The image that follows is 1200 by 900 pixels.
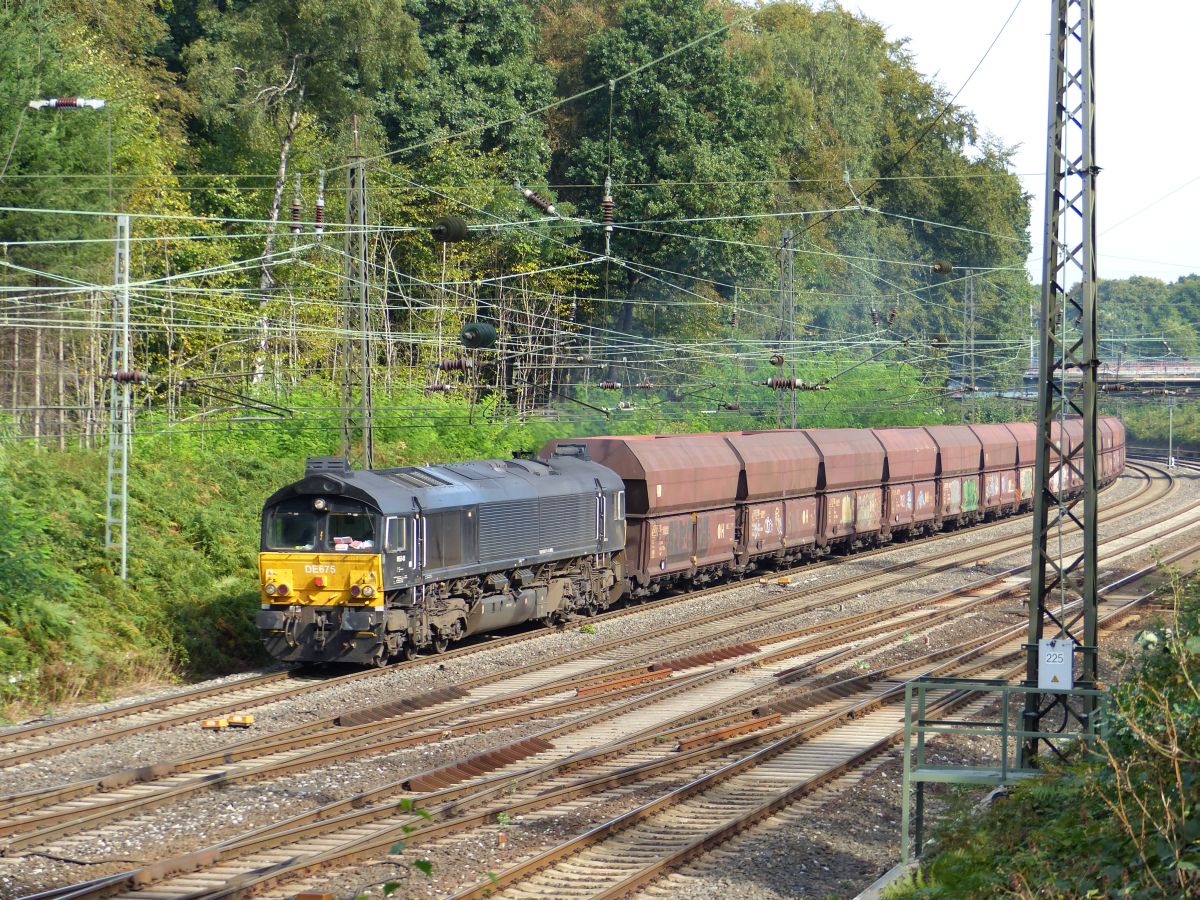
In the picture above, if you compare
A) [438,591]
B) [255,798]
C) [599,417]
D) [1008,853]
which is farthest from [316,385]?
[1008,853]

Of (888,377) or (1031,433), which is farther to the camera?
(888,377)

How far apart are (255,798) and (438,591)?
8.16m

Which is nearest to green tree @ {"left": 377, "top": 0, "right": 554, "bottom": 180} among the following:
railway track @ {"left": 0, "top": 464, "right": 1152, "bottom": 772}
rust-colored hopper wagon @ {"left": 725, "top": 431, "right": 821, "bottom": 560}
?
rust-colored hopper wagon @ {"left": 725, "top": 431, "right": 821, "bottom": 560}

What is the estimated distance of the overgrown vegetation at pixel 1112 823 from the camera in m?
7.74

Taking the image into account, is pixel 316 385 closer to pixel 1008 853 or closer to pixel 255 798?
pixel 255 798

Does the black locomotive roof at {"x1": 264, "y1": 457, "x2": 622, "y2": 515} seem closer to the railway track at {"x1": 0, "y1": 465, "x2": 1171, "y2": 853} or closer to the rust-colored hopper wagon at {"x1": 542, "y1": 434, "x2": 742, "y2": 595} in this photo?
the rust-colored hopper wagon at {"x1": 542, "y1": 434, "x2": 742, "y2": 595}

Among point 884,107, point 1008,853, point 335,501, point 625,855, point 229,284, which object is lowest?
point 625,855

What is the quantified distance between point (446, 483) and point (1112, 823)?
47.8 ft

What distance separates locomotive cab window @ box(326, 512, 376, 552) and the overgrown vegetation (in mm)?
10550

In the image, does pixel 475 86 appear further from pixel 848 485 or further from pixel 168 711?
pixel 168 711

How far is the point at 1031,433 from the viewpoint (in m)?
50.2

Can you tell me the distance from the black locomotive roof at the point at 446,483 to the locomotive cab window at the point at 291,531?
11.2 inches

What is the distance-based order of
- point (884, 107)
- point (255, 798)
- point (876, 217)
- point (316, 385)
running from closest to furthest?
point (255, 798) → point (316, 385) → point (876, 217) → point (884, 107)

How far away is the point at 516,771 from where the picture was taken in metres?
14.5
